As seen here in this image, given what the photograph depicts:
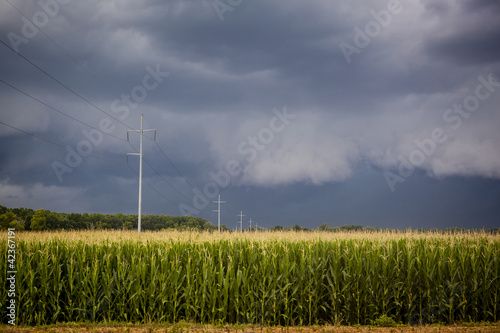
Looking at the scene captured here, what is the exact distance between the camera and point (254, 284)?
1558cm

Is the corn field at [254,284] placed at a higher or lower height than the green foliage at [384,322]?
higher

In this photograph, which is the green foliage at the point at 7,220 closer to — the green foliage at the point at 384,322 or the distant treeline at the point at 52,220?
the distant treeline at the point at 52,220

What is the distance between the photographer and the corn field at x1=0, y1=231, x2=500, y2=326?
1530 cm

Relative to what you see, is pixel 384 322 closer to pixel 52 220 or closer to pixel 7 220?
pixel 7 220

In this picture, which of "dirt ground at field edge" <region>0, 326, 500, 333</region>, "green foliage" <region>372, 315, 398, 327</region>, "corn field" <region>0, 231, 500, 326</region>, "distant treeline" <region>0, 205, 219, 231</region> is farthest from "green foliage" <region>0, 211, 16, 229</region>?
"green foliage" <region>372, 315, 398, 327</region>

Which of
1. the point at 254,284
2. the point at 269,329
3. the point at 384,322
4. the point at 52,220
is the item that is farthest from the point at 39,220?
the point at 384,322

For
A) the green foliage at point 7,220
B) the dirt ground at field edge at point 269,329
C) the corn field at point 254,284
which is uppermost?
the green foliage at point 7,220

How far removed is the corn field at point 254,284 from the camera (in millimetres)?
15305

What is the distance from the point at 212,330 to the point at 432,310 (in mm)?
9162

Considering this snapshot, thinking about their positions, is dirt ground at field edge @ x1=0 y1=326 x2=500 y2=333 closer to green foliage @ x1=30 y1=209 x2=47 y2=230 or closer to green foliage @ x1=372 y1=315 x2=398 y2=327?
green foliage @ x1=372 y1=315 x2=398 y2=327

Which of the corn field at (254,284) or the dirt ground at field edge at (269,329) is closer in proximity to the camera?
the dirt ground at field edge at (269,329)

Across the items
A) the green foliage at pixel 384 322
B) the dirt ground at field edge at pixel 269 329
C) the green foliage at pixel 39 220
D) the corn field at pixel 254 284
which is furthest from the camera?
the green foliage at pixel 39 220

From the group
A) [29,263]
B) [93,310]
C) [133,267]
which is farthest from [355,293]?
[29,263]

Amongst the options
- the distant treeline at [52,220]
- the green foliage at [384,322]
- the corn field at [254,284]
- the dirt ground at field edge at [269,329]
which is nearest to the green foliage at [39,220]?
the distant treeline at [52,220]
